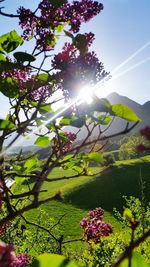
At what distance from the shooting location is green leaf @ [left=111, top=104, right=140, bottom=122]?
1667mm

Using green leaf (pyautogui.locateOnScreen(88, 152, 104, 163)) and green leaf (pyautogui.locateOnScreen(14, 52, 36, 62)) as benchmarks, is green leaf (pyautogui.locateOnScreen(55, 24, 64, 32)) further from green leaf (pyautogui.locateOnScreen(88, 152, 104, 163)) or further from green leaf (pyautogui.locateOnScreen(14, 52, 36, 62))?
green leaf (pyautogui.locateOnScreen(88, 152, 104, 163))

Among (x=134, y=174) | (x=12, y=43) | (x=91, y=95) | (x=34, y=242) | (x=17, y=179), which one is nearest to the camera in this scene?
(x=91, y=95)

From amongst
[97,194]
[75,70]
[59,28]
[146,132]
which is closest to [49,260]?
[146,132]

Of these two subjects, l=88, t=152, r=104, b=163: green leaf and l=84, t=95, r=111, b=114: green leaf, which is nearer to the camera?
l=84, t=95, r=111, b=114: green leaf

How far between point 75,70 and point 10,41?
454mm

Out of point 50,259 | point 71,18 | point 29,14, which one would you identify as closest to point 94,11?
point 71,18

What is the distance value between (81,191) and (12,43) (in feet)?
118

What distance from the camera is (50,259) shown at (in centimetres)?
66

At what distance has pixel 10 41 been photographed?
2428 millimetres

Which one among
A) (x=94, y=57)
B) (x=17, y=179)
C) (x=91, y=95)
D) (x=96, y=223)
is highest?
(x=94, y=57)

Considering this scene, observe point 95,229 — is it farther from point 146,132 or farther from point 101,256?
point 101,256

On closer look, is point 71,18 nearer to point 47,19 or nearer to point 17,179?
point 47,19

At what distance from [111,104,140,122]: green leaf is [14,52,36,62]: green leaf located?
32.8 inches

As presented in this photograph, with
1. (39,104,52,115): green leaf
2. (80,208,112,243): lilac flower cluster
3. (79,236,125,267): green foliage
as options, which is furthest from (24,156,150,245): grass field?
(39,104,52,115): green leaf
